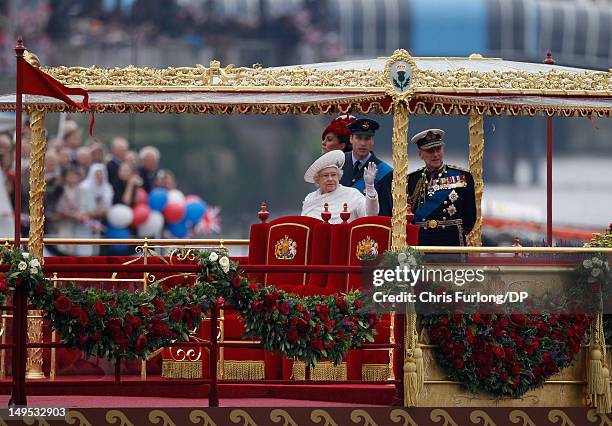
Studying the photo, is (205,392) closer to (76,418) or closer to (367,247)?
(76,418)

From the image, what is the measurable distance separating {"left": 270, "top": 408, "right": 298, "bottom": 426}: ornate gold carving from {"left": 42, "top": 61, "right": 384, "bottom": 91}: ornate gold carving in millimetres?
2369

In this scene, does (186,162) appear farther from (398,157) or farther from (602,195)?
(398,157)

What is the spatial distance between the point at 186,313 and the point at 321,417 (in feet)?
3.77

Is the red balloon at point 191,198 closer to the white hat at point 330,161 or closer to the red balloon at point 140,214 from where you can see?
the red balloon at point 140,214

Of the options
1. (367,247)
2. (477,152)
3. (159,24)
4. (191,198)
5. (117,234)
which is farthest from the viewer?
(159,24)

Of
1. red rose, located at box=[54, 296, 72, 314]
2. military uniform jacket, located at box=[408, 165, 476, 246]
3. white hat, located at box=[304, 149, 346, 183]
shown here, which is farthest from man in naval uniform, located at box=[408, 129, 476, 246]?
red rose, located at box=[54, 296, 72, 314]

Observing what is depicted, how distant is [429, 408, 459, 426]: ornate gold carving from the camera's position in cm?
1249

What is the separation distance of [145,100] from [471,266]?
269cm

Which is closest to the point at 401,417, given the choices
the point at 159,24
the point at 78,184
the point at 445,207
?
the point at 445,207

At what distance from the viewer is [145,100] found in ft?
43.9

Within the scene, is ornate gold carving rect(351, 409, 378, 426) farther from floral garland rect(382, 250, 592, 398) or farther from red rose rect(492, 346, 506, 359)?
red rose rect(492, 346, 506, 359)

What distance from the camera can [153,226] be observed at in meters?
22.6

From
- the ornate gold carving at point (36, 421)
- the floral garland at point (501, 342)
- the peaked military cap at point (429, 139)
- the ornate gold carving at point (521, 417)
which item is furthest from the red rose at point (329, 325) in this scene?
the peaked military cap at point (429, 139)

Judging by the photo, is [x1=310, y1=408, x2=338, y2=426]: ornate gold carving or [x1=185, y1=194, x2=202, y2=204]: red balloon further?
[x1=185, y1=194, x2=202, y2=204]: red balloon
